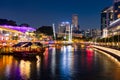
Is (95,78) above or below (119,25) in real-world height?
below

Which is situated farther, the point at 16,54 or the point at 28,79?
the point at 16,54

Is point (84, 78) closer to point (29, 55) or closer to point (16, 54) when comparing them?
point (29, 55)

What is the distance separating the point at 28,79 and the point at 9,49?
1368 inches

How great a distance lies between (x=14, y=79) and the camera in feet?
62.0

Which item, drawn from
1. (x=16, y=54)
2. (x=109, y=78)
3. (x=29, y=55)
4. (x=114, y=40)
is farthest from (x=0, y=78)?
(x=114, y=40)

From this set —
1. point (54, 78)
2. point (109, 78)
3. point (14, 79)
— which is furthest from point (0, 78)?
point (109, 78)

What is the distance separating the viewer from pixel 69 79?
19422 mm

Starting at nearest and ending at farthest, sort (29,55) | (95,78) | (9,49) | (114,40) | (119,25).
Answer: (95,78)
(29,55)
(9,49)
(114,40)
(119,25)

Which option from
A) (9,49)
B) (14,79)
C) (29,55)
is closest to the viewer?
(14,79)

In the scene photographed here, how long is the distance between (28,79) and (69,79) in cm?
232

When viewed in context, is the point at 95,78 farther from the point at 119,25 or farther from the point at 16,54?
the point at 119,25

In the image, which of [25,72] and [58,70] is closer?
[25,72]

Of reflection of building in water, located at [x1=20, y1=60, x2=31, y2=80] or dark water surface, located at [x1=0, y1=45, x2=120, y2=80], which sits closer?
reflection of building in water, located at [x1=20, y1=60, x2=31, y2=80]

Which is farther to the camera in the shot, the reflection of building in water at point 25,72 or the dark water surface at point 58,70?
the dark water surface at point 58,70
